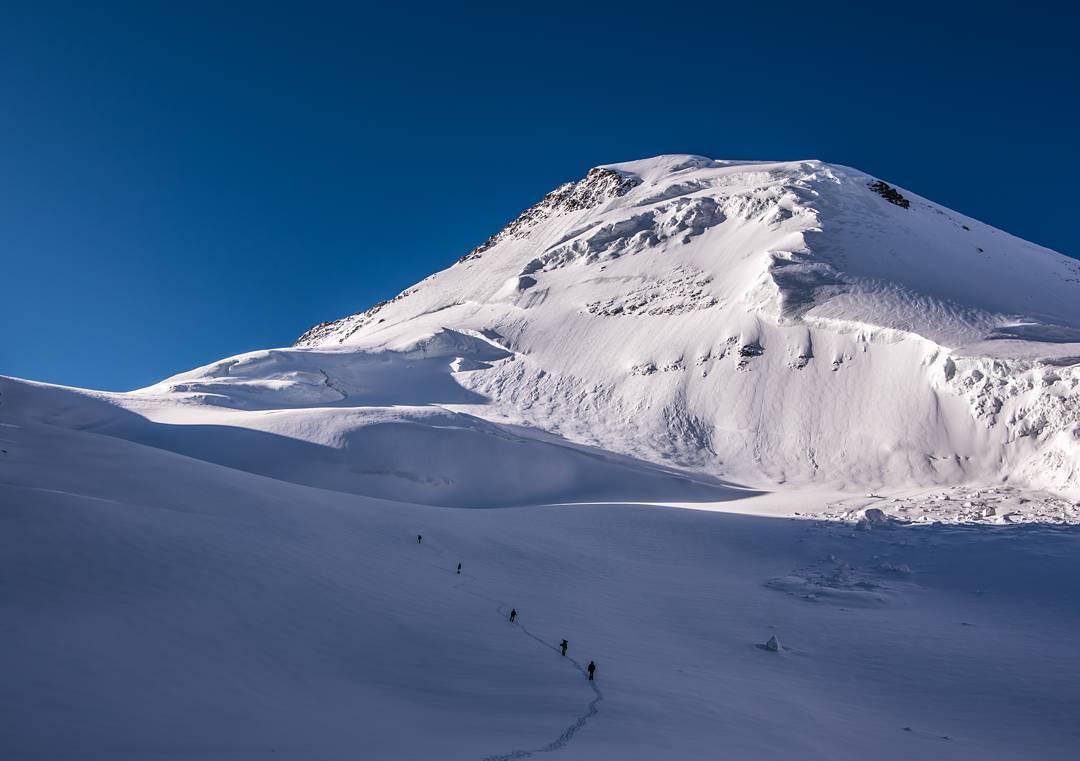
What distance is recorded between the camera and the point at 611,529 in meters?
31.0

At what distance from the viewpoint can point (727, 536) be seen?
29719 millimetres

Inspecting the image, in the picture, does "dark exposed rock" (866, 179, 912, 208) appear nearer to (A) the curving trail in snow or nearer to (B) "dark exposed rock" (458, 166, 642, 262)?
(B) "dark exposed rock" (458, 166, 642, 262)

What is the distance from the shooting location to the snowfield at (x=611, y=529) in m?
10.4

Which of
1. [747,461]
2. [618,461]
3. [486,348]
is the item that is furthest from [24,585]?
[486,348]

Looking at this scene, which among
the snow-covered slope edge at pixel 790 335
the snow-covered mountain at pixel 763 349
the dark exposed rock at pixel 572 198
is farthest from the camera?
the dark exposed rock at pixel 572 198

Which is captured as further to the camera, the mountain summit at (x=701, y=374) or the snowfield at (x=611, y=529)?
the mountain summit at (x=701, y=374)

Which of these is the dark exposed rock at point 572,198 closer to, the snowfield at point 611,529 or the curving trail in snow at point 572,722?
the snowfield at point 611,529

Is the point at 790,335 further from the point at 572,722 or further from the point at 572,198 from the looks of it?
the point at 572,198

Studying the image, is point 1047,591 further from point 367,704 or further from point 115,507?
point 115,507

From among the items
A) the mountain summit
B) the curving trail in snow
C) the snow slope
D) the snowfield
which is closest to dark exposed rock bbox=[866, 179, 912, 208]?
the mountain summit

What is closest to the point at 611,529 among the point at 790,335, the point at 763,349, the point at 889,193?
the point at 763,349

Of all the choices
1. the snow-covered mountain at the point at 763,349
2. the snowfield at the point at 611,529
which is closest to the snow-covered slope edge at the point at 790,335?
the snow-covered mountain at the point at 763,349

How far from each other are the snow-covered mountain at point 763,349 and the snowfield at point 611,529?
0.35 metres

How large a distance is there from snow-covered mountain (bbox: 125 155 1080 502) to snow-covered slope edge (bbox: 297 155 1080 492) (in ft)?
0.58
